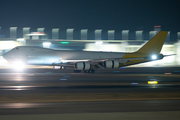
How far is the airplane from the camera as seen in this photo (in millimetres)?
32438

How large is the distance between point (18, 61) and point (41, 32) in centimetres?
5120

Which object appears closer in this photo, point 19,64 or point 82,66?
point 82,66

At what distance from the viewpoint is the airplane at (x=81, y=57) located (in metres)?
32.4

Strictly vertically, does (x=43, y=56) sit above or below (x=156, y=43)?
below

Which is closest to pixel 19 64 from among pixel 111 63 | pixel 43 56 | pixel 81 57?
pixel 43 56

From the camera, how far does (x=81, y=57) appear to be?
3472 cm

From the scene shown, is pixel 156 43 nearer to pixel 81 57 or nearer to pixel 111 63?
pixel 111 63

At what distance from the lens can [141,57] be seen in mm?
35438

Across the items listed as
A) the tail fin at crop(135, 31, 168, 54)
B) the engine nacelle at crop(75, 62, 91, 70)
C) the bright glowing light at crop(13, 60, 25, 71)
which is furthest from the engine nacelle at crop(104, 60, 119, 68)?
the bright glowing light at crop(13, 60, 25, 71)

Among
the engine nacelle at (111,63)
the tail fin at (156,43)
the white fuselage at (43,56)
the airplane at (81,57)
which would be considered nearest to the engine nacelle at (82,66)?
the airplane at (81,57)

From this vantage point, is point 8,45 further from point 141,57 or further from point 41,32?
point 141,57

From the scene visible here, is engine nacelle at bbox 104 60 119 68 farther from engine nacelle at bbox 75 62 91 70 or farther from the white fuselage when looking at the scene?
the white fuselage

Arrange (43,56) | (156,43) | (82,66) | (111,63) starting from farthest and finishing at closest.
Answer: (156,43) → (43,56) → (111,63) → (82,66)

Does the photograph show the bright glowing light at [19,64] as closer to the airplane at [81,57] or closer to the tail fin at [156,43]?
the airplane at [81,57]
